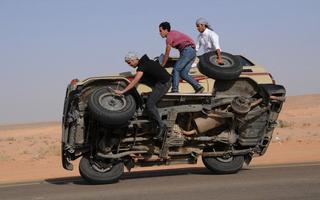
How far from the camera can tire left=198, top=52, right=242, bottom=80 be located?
10891mm

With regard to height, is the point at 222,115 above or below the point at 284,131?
above

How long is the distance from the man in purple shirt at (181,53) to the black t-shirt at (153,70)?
0.33 m

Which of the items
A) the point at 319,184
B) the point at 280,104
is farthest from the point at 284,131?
the point at 319,184

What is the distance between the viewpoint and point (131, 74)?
10773 mm

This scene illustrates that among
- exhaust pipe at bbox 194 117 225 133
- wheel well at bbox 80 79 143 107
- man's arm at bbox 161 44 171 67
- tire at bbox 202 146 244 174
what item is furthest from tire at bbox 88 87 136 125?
tire at bbox 202 146 244 174

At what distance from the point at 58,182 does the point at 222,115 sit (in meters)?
3.44

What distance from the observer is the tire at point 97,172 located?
10516 millimetres

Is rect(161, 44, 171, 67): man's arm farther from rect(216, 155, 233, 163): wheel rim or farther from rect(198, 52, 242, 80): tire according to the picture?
rect(216, 155, 233, 163): wheel rim

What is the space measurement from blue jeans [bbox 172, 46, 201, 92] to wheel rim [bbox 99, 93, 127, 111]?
1.07m

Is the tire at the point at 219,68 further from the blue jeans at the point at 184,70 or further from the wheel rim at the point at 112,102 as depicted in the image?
the wheel rim at the point at 112,102

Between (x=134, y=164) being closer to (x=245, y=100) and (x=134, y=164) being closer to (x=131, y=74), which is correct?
(x=131, y=74)

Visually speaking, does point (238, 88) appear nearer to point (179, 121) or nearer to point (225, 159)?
point (179, 121)

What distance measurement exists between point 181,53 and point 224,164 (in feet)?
7.51

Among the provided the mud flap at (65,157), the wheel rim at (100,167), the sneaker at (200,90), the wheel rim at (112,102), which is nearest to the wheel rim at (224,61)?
the sneaker at (200,90)
